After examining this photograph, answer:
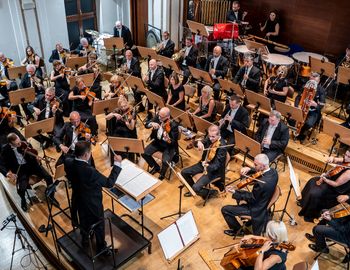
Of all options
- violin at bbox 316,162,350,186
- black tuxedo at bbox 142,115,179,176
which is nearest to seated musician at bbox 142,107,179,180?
black tuxedo at bbox 142,115,179,176

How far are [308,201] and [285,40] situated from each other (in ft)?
20.6

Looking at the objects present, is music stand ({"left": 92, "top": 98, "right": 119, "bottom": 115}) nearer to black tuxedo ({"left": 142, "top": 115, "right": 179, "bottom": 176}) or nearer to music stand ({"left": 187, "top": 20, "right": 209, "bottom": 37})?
black tuxedo ({"left": 142, "top": 115, "right": 179, "bottom": 176})

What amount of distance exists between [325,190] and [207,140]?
1.86 m

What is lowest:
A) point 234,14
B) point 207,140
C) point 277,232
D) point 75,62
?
point 207,140

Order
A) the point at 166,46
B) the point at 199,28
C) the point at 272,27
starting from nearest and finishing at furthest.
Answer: the point at 199,28 < the point at 166,46 < the point at 272,27

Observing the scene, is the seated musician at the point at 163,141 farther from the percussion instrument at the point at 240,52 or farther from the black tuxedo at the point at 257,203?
the percussion instrument at the point at 240,52

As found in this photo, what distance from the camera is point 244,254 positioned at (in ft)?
12.1

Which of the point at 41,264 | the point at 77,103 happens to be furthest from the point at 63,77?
the point at 41,264

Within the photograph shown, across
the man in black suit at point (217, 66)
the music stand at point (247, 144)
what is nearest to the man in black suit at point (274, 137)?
the music stand at point (247, 144)

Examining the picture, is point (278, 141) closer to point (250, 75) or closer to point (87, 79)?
point (250, 75)

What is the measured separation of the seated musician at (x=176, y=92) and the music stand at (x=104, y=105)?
1.29 metres

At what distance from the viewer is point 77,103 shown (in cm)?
701

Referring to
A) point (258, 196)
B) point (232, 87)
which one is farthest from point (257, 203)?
point (232, 87)

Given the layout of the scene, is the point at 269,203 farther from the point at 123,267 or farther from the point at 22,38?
the point at 22,38
